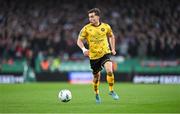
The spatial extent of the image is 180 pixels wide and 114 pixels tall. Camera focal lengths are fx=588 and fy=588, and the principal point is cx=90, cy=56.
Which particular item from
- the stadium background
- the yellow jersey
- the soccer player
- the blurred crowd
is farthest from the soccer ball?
the blurred crowd

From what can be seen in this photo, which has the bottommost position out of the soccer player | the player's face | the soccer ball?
the soccer ball

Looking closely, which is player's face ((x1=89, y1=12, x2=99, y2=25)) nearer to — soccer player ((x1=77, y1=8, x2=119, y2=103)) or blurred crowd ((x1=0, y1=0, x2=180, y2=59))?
soccer player ((x1=77, y1=8, x2=119, y2=103))

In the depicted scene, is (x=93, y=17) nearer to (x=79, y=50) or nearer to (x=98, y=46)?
(x=98, y=46)

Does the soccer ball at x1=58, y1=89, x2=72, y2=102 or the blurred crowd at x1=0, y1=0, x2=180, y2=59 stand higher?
the blurred crowd at x1=0, y1=0, x2=180, y2=59

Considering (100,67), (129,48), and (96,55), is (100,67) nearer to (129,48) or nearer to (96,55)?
(96,55)

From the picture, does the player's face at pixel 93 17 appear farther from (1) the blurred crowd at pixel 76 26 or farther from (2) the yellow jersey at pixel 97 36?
(1) the blurred crowd at pixel 76 26

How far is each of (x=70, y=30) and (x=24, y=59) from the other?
14.2 ft

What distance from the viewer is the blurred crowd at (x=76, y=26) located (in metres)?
32.0

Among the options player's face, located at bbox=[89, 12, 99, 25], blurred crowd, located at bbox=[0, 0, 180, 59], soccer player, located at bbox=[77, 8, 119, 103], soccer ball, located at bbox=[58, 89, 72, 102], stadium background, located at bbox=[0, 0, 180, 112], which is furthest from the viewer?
blurred crowd, located at bbox=[0, 0, 180, 59]

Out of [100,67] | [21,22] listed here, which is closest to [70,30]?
[21,22]

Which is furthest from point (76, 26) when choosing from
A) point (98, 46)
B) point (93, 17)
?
point (93, 17)

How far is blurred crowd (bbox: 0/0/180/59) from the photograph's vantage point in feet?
105

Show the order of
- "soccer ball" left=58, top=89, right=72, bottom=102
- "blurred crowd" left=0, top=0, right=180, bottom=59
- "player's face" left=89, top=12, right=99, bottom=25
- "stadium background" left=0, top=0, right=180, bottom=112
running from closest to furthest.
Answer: "player's face" left=89, top=12, right=99, bottom=25 < "soccer ball" left=58, top=89, right=72, bottom=102 < "stadium background" left=0, top=0, right=180, bottom=112 < "blurred crowd" left=0, top=0, right=180, bottom=59

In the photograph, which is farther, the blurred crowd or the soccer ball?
the blurred crowd
